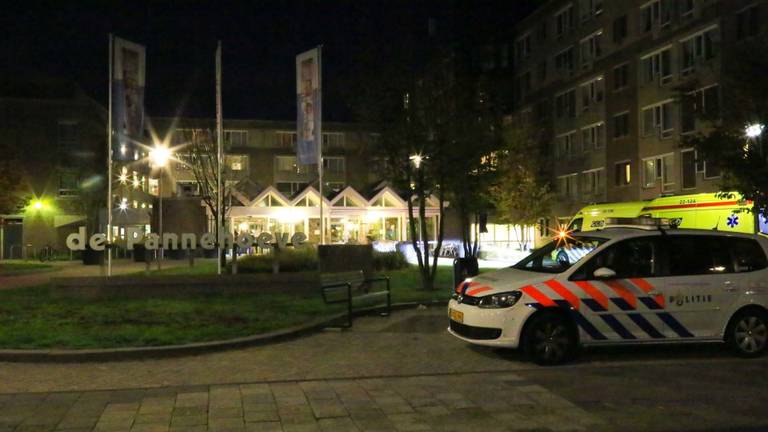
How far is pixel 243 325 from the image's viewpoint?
1216 cm

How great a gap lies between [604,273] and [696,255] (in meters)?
1.47

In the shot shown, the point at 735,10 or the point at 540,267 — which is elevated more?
the point at 735,10

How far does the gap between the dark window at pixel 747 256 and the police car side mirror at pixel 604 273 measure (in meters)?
1.85

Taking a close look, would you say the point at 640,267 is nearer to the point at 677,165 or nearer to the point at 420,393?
the point at 420,393

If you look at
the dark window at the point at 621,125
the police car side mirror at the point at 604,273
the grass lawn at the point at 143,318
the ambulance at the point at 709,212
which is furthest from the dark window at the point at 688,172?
the police car side mirror at the point at 604,273

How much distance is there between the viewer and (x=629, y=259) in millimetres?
9633

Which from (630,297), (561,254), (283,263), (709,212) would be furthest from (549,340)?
(709,212)

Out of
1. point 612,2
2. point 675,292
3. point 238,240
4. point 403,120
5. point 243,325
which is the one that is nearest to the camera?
point 675,292

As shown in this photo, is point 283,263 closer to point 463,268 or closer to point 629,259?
point 463,268

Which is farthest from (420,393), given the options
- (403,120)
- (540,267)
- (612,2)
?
(612,2)

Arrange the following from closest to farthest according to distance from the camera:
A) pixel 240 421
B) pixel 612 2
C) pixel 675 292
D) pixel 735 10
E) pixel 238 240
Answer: pixel 240 421
pixel 675 292
pixel 238 240
pixel 735 10
pixel 612 2

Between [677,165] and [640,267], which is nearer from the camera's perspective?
[640,267]

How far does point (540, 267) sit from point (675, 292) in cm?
174

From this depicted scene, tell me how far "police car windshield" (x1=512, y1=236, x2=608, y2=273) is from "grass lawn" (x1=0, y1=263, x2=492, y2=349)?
4.31 m
